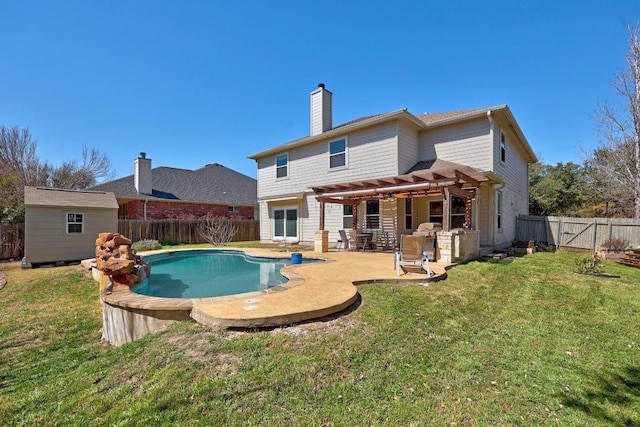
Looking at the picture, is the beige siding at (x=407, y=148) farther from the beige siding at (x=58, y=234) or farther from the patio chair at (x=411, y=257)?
the beige siding at (x=58, y=234)

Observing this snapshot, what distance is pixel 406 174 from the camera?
12742 mm

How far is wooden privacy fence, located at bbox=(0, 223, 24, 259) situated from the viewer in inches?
558

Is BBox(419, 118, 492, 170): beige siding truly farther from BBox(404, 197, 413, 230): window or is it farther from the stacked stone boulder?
the stacked stone boulder

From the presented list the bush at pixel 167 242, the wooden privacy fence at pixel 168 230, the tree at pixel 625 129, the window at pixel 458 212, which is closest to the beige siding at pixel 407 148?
the window at pixel 458 212

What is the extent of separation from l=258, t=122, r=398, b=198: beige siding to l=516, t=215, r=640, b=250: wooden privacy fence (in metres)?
8.51

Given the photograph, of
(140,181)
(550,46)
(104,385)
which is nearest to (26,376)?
(104,385)

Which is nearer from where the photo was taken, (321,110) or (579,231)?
(579,231)

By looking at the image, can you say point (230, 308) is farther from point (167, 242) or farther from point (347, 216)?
point (167, 242)

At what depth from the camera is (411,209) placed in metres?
13.7

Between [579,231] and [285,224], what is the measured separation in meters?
14.6

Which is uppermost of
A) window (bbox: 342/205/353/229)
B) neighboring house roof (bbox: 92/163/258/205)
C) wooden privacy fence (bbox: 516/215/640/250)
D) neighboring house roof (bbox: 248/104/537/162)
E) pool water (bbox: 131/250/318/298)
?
neighboring house roof (bbox: 248/104/537/162)

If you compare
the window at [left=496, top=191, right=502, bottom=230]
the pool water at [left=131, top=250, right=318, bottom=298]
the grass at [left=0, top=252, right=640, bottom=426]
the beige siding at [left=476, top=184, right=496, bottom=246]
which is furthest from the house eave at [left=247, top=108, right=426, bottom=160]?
the grass at [left=0, top=252, right=640, bottom=426]

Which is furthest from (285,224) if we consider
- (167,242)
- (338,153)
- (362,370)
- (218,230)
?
(362,370)

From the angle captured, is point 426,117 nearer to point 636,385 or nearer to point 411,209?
point 411,209
